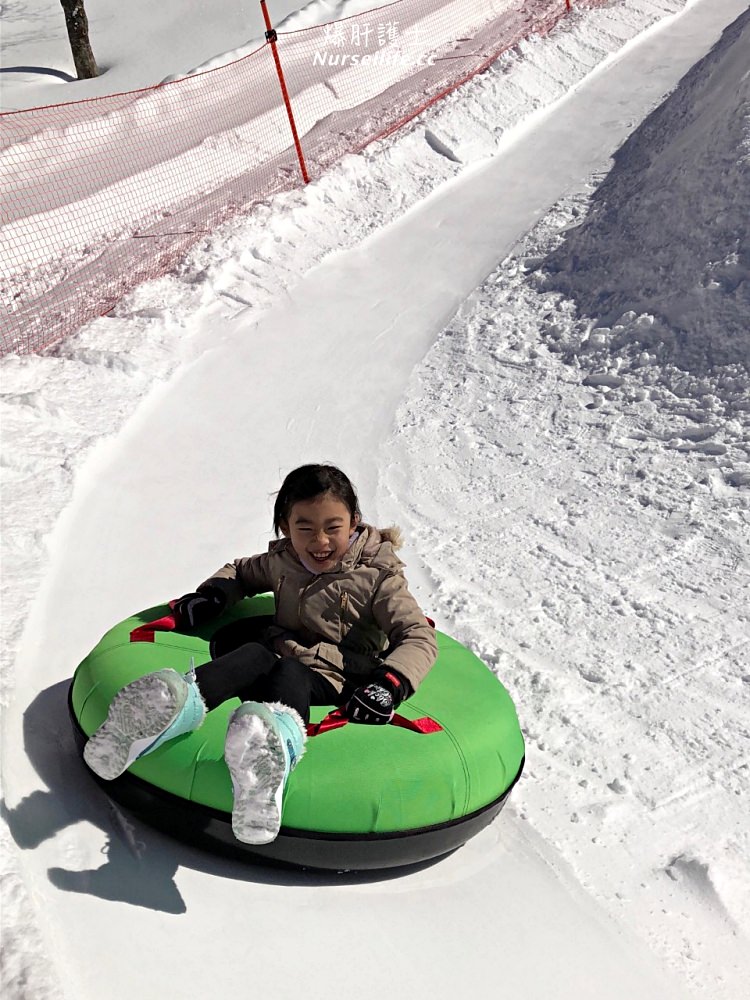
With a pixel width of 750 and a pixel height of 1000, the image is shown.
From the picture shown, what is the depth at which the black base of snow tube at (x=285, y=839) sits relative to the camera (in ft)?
10.2

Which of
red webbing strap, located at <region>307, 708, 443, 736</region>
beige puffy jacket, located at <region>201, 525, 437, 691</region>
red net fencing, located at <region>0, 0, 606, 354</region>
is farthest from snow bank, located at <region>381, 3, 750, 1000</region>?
red net fencing, located at <region>0, 0, 606, 354</region>

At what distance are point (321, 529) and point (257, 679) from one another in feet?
1.73

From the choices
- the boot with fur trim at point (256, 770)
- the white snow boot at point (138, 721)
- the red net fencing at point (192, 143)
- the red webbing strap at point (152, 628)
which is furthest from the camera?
the red net fencing at point (192, 143)

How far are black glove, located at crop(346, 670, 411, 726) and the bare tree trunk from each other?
13.5m

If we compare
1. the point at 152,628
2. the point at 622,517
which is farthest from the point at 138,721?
the point at 622,517

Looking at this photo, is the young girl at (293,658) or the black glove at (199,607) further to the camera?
the black glove at (199,607)

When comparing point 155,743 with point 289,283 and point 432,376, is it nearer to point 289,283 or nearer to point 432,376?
point 432,376

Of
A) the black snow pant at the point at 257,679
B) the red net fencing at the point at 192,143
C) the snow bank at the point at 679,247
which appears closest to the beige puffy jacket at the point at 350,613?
the black snow pant at the point at 257,679

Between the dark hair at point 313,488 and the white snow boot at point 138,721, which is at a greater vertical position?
the dark hair at point 313,488

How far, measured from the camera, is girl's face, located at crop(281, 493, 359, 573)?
351 cm

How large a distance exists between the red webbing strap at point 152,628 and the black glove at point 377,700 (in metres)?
0.77

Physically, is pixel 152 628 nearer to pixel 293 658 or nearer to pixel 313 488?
pixel 293 658

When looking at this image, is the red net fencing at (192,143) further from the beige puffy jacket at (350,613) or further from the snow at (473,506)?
the beige puffy jacket at (350,613)

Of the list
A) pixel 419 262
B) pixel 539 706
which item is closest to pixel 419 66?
pixel 419 262
